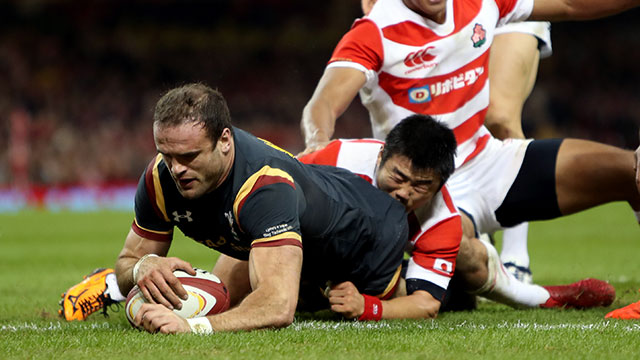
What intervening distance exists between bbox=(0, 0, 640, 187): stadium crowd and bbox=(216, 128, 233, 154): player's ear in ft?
59.3

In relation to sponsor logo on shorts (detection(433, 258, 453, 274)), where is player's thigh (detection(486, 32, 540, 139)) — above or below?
above

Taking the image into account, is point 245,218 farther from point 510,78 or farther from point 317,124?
point 510,78

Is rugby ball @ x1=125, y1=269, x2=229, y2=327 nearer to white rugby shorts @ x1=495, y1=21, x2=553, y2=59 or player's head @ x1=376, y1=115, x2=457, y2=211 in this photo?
player's head @ x1=376, y1=115, x2=457, y2=211

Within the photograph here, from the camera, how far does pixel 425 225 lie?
15.8 ft

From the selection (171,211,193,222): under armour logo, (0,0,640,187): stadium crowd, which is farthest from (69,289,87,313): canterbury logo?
(0,0,640,187): stadium crowd

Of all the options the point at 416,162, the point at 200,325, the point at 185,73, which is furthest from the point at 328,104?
the point at 185,73

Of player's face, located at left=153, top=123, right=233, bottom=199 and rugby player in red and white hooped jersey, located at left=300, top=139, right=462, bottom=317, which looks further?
rugby player in red and white hooped jersey, located at left=300, top=139, right=462, bottom=317

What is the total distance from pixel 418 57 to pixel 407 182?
1221 millimetres

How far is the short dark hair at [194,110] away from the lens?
370 centimetres

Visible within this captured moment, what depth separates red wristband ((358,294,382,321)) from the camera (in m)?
4.41

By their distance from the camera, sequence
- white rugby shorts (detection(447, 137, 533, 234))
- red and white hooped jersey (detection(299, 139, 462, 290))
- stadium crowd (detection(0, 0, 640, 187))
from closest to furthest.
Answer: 1. red and white hooped jersey (detection(299, 139, 462, 290))
2. white rugby shorts (detection(447, 137, 533, 234))
3. stadium crowd (detection(0, 0, 640, 187))

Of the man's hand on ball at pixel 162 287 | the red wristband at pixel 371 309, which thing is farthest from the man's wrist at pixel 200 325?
the red wristband at pixel 371 309

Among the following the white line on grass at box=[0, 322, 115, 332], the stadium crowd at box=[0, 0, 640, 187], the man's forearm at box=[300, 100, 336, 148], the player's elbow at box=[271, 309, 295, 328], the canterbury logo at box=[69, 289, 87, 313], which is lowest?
the stadium crowd at box=[0, 0, 640, 187]

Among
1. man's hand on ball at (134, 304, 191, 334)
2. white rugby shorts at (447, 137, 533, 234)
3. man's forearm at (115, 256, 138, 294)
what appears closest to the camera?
man's hand on ball at (134, 304, 191, 334)
